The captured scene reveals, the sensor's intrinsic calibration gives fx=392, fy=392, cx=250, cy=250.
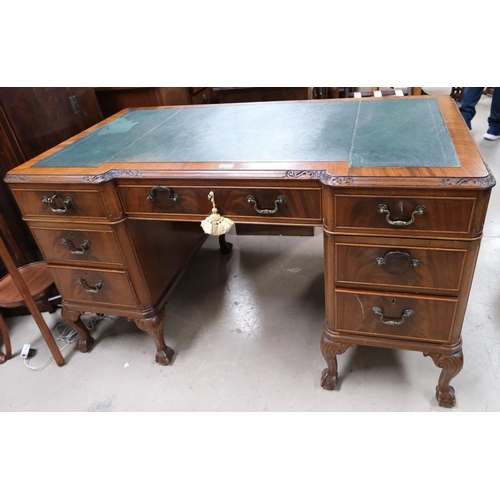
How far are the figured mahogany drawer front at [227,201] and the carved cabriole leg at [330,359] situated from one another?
454 mm

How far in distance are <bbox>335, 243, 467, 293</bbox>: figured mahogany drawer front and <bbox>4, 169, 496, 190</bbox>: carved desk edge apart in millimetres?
185

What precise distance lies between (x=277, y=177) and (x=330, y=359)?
68 centimetres

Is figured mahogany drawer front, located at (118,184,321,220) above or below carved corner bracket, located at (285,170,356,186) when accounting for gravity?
below

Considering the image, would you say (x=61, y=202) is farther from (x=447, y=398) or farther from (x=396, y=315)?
(x=447, y=398)

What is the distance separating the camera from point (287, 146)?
121 cm

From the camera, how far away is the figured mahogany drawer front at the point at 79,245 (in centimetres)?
132

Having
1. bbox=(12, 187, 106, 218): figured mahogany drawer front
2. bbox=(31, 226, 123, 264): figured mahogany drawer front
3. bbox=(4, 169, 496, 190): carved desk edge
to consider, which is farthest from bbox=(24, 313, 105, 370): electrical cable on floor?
bbox=(4, 169, 496, 190): carved desk edge

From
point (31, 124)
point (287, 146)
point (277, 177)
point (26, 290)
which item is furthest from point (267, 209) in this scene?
point (31, 124)

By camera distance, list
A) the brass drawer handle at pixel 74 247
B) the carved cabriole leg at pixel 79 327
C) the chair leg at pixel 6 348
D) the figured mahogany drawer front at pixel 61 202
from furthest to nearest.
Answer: the chair leg at pixel 6 348, the carved cabriole leg at pixel 79 327, the brass drawer handle at pixel 74 247, the figured mahogany drawer front at pixel 61 202

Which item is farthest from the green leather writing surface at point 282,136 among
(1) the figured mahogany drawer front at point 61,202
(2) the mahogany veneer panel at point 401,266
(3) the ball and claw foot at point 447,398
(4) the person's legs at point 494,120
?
(4) the person's legs at point 494,120

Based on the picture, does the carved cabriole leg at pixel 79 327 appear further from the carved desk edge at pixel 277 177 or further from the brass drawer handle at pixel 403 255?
the brass drawer handle at pixel 403 255

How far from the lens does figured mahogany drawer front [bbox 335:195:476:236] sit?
3.12ft

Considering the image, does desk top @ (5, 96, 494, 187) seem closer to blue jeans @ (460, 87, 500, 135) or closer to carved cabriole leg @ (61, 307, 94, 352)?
carved cabriole leg @ (61, 307, 94, 352)

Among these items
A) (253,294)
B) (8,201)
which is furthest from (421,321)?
(8,201)
